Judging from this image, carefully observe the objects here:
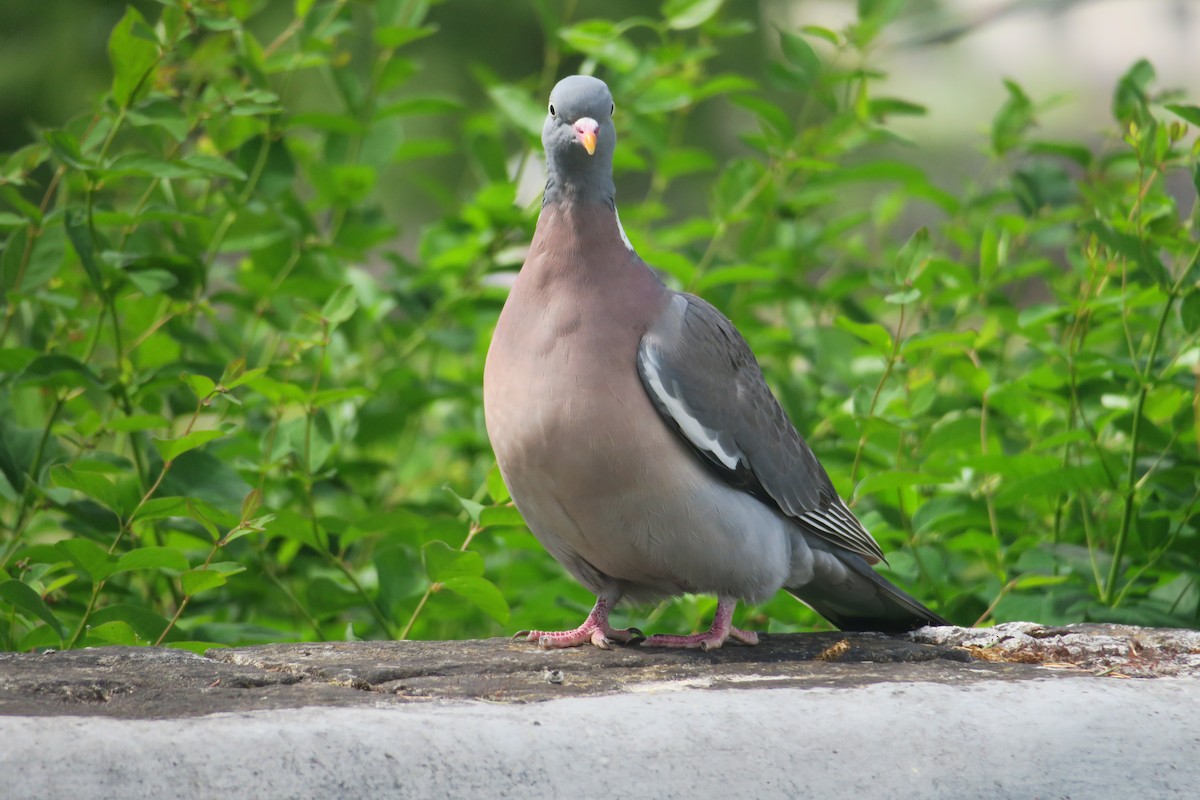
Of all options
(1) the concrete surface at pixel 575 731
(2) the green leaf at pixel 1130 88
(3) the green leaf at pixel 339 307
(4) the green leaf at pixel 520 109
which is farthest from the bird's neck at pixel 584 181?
(2) the green leaf at pixel 1130 88

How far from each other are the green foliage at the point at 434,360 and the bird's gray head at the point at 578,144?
0.62 m

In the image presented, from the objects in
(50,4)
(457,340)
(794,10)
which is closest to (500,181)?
(457,340)

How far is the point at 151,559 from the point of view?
2770 millimetres

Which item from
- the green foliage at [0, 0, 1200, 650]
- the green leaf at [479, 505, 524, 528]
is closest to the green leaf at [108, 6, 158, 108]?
the green foliage at [0, 0, 1200, 650]

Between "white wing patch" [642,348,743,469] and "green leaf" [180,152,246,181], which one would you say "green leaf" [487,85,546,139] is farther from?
A: "white wing patch" [642,348,743,469]

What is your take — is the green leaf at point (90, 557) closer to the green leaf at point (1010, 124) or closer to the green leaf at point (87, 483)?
the green leaf at point (87, 483)

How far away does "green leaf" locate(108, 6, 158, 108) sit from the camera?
10.5 feet

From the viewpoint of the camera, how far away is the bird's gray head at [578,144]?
2900 mm

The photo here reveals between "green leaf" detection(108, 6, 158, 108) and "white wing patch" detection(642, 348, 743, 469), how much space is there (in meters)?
1.48

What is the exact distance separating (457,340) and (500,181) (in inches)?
23.9

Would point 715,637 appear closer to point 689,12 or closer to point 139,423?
point 139,423

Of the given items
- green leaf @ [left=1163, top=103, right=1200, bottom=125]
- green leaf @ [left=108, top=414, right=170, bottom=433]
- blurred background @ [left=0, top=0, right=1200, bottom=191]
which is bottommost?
green leaf @ [left=108, top=414, right=170, bottom=433]

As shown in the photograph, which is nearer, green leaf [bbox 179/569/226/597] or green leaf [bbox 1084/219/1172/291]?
green leaf [bbox 179/569/226/597]

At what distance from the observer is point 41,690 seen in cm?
214
